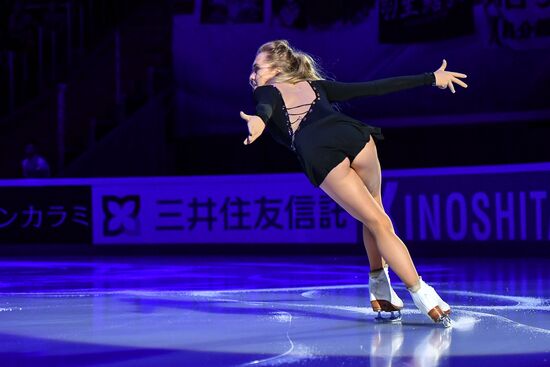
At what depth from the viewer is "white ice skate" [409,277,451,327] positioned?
14.1ft

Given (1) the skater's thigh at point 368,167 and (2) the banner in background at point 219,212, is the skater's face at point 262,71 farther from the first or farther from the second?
(2) the banner in background at point 219,212

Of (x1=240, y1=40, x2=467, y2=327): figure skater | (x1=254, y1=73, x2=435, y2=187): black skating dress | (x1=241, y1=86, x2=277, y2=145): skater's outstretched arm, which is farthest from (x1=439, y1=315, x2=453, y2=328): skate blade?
(x1=241, y1=86, x2=277, y2=145): skater's outstretched arm

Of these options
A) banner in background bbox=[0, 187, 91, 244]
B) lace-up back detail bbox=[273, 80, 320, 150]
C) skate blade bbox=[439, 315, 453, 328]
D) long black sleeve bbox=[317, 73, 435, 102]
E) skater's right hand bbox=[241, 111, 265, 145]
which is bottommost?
skate blade bbox=[439, 315, 453, 328]

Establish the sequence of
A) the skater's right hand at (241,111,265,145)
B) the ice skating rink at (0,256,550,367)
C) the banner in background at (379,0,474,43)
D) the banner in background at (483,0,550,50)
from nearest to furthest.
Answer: the ice skating rink at (0,256,550,367) → the skater's right hand at (241,111,265,145) → the banner in background at (483,0,550,50) → the banner in background at (379,0,474,43)

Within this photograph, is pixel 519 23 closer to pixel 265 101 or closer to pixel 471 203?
pixel 471 203

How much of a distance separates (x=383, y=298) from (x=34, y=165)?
996 cm

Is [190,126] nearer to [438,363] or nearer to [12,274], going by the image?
[12,274]

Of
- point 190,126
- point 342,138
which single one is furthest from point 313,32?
point 342,138

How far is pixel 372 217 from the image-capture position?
4344 mm

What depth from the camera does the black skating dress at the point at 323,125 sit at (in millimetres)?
4348

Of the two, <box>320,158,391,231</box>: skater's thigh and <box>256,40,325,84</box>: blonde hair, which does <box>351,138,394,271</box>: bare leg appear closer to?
<box>320,158,391,231</box>: skater's thigh

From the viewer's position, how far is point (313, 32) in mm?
14125

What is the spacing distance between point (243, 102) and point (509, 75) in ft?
12.9

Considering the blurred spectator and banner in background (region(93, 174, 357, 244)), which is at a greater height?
the blurred spectator
